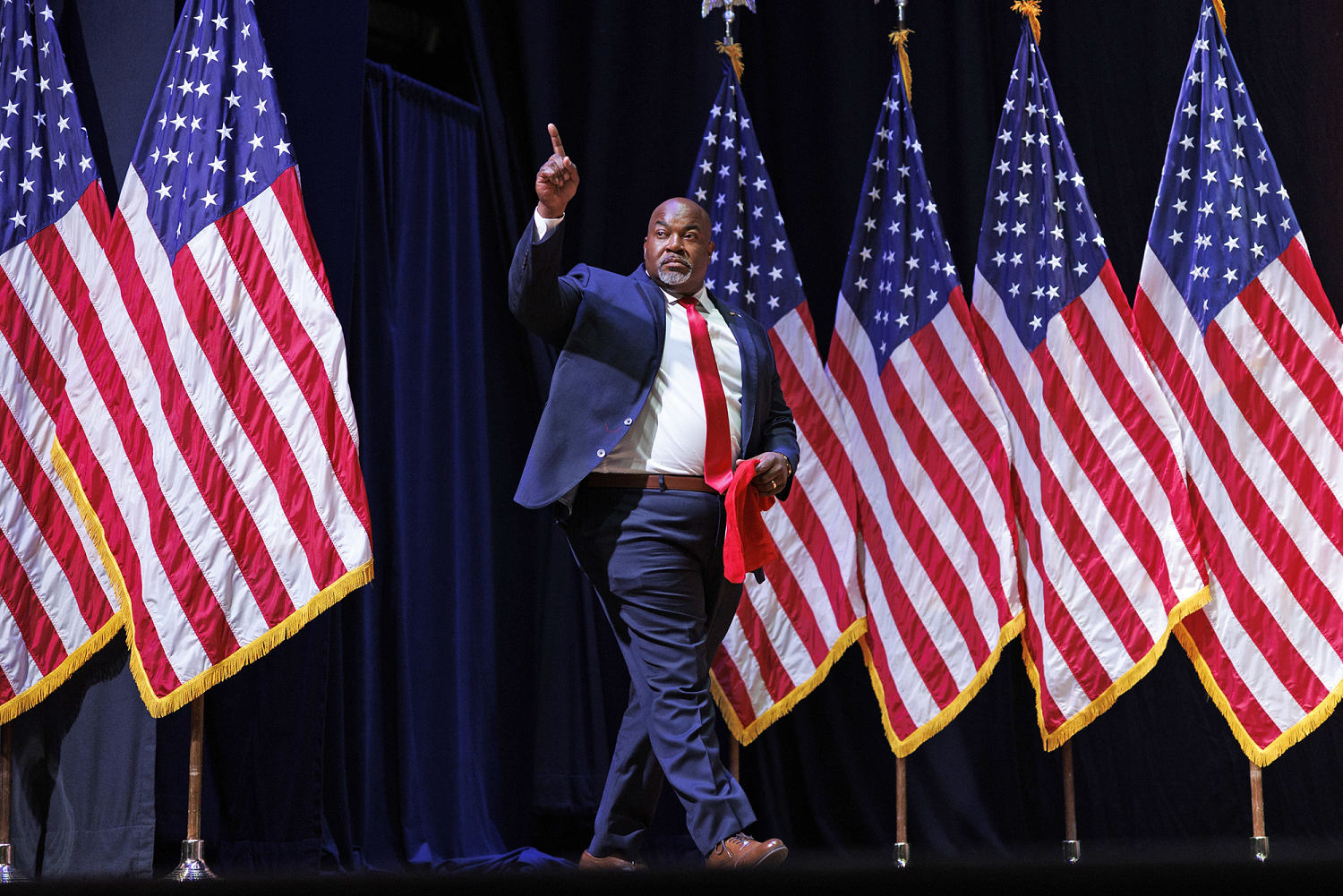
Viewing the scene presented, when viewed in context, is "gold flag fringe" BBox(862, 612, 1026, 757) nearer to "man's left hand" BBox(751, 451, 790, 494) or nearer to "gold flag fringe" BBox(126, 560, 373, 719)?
"man's left hand" BBox(751, 451, 790, 494)

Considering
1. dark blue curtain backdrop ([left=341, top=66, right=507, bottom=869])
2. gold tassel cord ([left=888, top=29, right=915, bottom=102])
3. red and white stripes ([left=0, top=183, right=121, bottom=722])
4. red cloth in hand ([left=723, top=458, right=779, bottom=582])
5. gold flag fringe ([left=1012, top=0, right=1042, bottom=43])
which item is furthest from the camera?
gold tassel cord ([left=888, top=29, right=915, bottom=102])

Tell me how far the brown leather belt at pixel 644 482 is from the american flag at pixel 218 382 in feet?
2.06

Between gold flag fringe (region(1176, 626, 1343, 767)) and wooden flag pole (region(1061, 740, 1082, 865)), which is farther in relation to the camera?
wooden flag pole (region(1061, 740, 1082, 865))

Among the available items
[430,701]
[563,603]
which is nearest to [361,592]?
[430,701]

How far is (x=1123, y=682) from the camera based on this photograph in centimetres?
411

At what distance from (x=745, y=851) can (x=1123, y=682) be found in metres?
1.79

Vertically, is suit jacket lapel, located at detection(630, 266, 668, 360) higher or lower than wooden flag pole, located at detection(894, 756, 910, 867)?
higher

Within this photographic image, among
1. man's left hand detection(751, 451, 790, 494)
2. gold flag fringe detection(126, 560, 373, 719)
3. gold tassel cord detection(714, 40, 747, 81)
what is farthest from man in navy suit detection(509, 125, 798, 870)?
gold tassel cord detection(714, 40, 747, 81)

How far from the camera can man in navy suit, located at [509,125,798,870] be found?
3.11m

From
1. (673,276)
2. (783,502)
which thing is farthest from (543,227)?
(783,502)

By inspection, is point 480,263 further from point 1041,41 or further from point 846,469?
point 1041,41

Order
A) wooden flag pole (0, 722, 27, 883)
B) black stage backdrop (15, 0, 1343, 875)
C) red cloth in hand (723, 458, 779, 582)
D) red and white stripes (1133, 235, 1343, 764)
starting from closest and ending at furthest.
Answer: red cloth in hand (723, 458, 779, 582) < wooden flag pole (0, 722, 27, 883) < black stage backdrop (15, 0, 1343, 875) < red and white stripes (1133, 235, 1343, 764)

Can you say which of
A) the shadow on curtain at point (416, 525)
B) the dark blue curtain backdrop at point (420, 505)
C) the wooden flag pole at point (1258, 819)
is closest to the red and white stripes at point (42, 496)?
the shadow on curtain at point (416, 525)

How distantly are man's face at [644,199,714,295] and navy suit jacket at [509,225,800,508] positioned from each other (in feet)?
0.20
